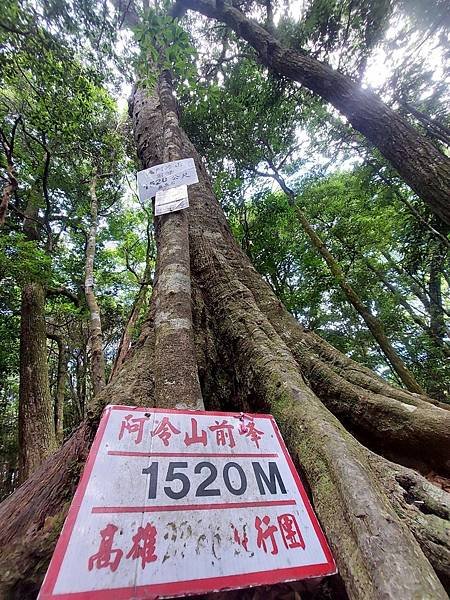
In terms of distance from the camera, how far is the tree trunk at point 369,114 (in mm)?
2592

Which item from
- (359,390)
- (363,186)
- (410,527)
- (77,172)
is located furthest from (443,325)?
(77,172)

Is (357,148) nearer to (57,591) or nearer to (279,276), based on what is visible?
(279,276)

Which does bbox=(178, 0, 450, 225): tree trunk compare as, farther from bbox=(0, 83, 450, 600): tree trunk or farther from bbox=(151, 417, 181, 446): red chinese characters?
bbox=(151, 417, 181, 446): red chinese characters

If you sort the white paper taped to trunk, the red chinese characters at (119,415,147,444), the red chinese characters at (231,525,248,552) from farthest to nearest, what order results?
1. the white paper taped to trunk
2. the red chinese characters at (119,415,147,444)
3. the red chinese characters at (231,525,248,552)

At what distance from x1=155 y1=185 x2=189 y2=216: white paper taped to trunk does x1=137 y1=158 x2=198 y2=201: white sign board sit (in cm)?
6

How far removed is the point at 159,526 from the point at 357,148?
966cm

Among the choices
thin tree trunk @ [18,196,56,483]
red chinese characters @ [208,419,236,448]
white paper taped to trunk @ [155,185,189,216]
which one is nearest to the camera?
red chinese characters @ [208,419,236,448]

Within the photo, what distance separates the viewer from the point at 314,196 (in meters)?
9.61

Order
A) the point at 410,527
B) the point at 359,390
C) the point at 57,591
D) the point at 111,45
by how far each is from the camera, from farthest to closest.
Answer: the point at 111,45 < the point at 359,390 < the point at 410,527 < the point at 57,591

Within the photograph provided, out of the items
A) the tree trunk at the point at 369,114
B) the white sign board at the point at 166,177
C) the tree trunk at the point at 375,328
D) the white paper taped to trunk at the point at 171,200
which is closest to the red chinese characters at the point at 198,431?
the white paper taped to trunk at the point at 171,200

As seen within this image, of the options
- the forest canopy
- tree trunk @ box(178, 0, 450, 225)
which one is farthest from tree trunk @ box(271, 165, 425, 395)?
tree trunk @ box(178, 0, 450, 225)

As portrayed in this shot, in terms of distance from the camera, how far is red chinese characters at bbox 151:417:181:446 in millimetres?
1007

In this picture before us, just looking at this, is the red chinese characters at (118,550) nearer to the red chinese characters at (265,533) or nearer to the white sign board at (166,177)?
the red chinese characters at (265,533)

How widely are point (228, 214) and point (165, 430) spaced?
24.3 feet
